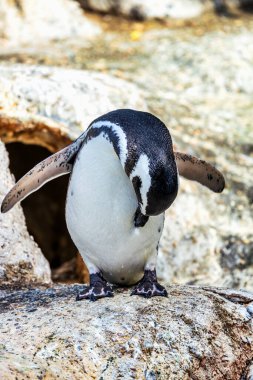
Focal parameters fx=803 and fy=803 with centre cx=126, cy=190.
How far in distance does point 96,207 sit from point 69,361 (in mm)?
737

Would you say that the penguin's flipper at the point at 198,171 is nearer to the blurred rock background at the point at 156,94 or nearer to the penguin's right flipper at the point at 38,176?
the penguin's right flipper at the point at 38,176

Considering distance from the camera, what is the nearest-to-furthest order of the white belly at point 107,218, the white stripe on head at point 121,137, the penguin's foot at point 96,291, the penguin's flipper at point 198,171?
the white stripe on head at point 121,137 → the white belly at point 107,218 → the penguin's foot at point 96,291 → the penguin's flipper at point 198,171

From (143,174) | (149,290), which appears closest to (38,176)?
(149,290)

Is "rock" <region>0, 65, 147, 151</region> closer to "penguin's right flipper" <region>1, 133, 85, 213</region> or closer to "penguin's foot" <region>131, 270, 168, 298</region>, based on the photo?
"penguin's right flipper" <region>1, 133, 85, 213</region>

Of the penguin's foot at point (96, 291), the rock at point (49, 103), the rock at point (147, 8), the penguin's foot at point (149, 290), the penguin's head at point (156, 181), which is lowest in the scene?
the penguin's foot at point (96, 291)

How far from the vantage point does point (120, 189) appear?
331cm

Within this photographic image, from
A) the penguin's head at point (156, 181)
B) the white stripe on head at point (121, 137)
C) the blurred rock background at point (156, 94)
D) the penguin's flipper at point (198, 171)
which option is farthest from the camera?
the blurred rock background at point (156, 94)

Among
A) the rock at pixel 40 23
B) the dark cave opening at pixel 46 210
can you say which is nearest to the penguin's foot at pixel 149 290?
the dark cave opening at pixel 46 210

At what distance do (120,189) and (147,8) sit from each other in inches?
178

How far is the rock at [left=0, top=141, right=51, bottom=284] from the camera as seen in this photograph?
398cm

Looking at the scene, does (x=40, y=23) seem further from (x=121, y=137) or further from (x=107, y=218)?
(x=121, y=137)

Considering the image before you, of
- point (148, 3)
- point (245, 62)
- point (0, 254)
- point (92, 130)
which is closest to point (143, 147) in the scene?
point (92, 130)

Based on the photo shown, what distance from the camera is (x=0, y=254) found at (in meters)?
3.99

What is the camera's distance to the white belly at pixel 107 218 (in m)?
3.30
